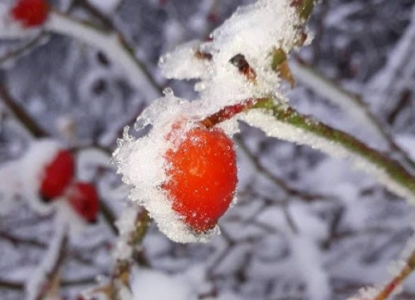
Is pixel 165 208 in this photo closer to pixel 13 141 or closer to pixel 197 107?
pixel 197 107

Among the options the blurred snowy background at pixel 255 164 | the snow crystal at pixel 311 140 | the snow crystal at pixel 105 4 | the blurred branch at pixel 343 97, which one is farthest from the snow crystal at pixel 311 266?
the snow crystal at pixel 311 140

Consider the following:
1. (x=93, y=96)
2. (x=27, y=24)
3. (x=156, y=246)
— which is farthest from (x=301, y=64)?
(x=93, y=96)

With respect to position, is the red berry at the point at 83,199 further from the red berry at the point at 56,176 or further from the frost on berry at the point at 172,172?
the frost on berry at the point at 172,172

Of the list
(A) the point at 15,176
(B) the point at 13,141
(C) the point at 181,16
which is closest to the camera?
(A) the point at 15,176

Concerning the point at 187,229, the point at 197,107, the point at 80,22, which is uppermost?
the point at 80,22

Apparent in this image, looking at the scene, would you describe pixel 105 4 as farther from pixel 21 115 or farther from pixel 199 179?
pixel 199 179

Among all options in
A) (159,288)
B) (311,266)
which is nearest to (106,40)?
(159,288)
